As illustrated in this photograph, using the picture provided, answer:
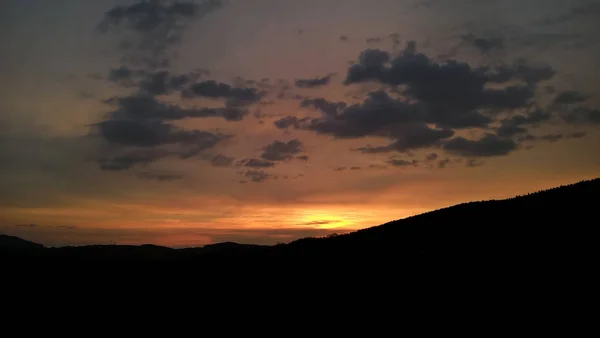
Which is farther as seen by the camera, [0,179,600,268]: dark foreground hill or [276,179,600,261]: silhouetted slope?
[276,179,600,261]: silhouetted slope

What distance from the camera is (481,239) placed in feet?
103

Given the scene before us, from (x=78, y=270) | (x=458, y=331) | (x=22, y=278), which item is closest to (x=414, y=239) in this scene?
(x=458, y=331)

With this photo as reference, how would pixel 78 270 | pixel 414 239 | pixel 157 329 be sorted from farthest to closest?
1. pixel 78 270
2. pixel 414 239
3. pixel 157 329

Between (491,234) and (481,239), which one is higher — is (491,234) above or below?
above

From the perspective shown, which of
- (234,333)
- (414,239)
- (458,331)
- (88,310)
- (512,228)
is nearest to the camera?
(458,331)

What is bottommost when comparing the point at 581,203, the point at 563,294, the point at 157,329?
the point at 157,329

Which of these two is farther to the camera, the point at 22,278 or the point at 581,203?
the point at 22,278

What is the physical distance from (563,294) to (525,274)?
3237mm

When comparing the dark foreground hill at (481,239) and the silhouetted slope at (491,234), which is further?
the silhouetted slope at (491,234)

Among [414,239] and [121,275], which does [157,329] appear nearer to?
[121,275]

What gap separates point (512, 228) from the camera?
1281 inches

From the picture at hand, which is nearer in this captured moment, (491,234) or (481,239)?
(481,239)

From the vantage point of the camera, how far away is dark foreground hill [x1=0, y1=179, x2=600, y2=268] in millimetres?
26136

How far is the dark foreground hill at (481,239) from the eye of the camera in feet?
85.7
